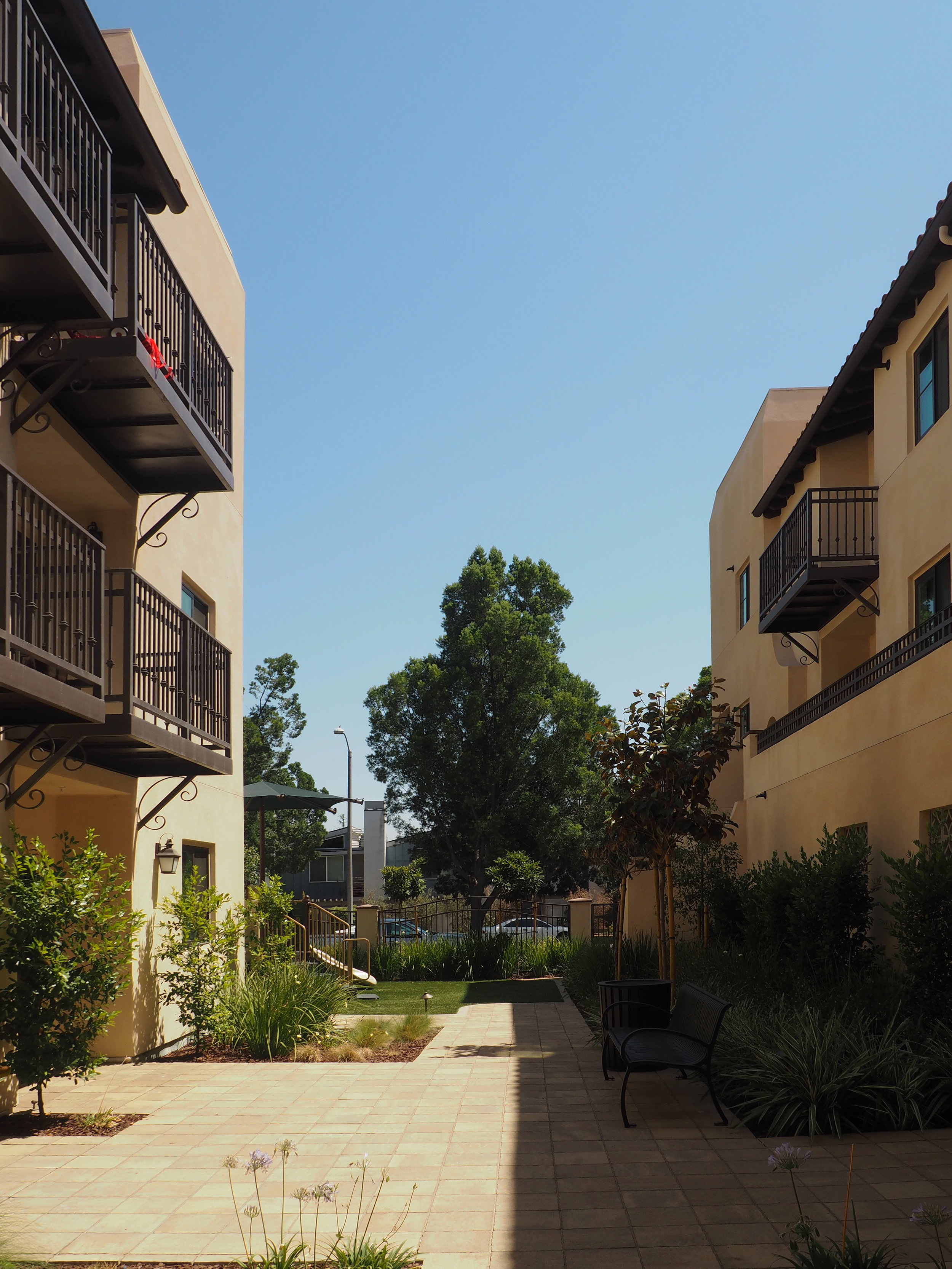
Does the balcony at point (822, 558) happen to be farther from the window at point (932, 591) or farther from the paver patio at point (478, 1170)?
the paver patio at point (478, 1170)

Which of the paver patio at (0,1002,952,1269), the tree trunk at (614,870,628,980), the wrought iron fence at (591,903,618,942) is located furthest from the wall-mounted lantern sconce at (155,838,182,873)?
the wrought iron fence at (591,903,618,942)

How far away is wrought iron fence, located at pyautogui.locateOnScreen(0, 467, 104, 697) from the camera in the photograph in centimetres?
659

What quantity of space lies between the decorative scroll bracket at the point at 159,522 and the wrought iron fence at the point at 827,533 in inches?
327

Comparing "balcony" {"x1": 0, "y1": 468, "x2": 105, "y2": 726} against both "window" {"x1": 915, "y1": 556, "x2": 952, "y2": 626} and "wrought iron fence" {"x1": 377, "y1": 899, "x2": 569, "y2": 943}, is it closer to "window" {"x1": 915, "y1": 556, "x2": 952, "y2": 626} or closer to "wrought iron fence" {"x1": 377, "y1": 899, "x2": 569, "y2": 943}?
"window" {"x1": 915, "y1": 556, "x2": 952, "y2": 626}

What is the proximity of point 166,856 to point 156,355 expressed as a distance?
213 inches

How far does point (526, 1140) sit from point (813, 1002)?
3585 millimetres

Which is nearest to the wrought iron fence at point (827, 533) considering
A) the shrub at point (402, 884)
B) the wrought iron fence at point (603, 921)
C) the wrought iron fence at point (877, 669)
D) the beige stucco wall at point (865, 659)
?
the beige stucco wall at point (865, 659)

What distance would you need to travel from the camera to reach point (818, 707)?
53.5 ft

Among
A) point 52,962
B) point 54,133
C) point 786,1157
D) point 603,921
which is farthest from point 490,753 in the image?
point 786,1157

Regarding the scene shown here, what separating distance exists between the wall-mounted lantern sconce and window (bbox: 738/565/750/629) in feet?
48.0

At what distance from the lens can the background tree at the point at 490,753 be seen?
3681 cm

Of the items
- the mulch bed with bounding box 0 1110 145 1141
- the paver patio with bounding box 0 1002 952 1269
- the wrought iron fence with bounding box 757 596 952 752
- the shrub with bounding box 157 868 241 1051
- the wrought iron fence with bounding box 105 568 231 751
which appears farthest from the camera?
the shrub with bounding box 157 868 241 1051

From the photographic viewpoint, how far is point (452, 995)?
18.4m

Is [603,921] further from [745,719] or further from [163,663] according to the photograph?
[163,663]
